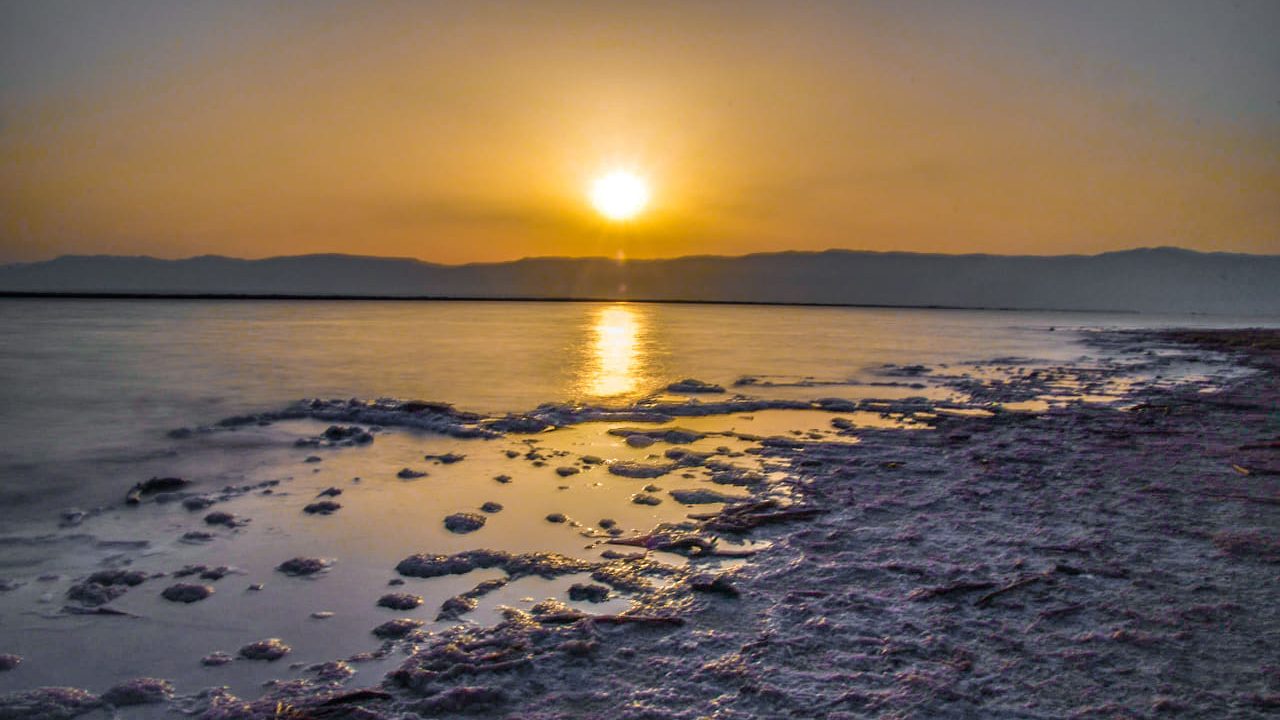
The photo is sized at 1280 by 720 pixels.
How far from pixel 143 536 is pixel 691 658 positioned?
4.58 metres

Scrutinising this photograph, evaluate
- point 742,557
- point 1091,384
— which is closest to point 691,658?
point 742,557

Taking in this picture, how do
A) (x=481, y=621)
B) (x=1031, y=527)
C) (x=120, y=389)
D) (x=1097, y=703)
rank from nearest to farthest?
(x=1097, y=703) < (x=481, y=621) < (x=1031, y=527) < (x=120, y=389)

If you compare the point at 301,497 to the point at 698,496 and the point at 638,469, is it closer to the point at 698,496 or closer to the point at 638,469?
the point at 638,469

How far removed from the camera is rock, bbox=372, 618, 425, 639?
373 centimetres

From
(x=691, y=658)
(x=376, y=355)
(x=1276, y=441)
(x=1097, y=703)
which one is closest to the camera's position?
(x=1097, y=703)

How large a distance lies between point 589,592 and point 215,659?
6.47ft

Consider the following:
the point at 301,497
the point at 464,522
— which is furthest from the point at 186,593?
A: the point at 301,497

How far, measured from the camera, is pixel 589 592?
4234 mm

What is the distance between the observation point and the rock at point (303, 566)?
4.59 metres

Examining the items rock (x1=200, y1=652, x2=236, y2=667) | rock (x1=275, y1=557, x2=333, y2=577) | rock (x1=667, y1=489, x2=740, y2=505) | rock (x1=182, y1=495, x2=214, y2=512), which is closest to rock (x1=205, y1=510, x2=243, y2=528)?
rock (x1=182, y1=495, x2=214, y2=512)

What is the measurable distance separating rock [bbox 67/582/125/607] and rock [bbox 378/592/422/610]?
1640 mm

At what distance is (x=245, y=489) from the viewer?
6809 millimetres

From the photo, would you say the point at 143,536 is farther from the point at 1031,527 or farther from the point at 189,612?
the point at 1031,527

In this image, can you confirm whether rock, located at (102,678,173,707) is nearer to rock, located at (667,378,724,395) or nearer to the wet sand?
the wet sand
